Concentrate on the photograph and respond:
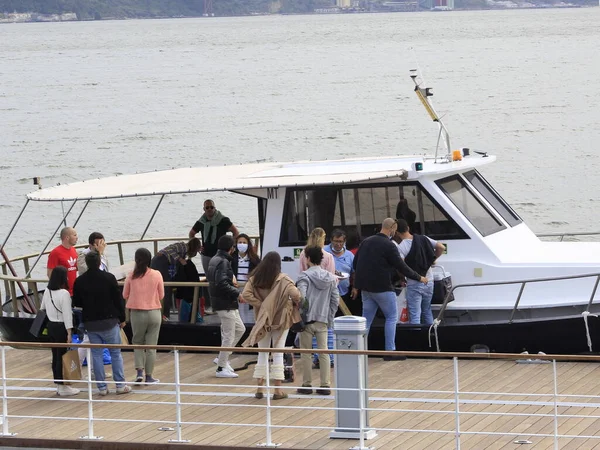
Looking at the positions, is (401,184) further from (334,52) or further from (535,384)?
(334,52)

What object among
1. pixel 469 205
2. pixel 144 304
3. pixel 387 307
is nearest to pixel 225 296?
pixel 144 304

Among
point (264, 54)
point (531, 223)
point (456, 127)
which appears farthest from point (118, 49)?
point (531, 223)

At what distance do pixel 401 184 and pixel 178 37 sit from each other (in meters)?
151

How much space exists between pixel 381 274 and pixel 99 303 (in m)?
2.80

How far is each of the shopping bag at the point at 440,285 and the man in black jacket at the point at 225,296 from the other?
2236 mm

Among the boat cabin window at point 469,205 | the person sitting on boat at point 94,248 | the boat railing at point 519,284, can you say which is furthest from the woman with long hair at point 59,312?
the boat cabin window at point 469,205

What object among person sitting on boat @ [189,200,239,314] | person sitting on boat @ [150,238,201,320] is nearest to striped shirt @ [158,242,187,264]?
person sitting on boat @ [150,238,201,320]

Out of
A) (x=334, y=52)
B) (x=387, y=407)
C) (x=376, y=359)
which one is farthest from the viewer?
(x=334, y=52)

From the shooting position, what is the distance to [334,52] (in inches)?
4589

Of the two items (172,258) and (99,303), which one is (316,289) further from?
(172,258)

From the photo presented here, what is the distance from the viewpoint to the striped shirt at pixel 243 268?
13.3m

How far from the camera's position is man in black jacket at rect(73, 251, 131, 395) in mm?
11719

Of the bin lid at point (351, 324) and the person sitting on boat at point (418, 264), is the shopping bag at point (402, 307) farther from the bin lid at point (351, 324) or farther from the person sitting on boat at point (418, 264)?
the bin lid at point (351, 324)

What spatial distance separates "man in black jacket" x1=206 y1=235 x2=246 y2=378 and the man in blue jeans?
1266 mm
